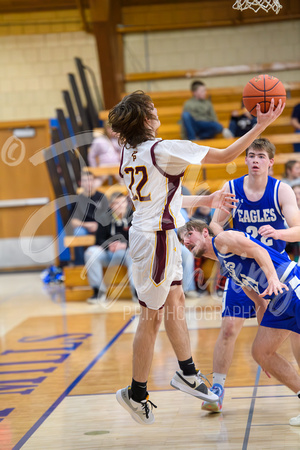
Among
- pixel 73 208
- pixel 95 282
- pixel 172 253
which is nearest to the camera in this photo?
pixel 172 253

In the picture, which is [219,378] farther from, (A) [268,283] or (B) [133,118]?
(B) [133,118]

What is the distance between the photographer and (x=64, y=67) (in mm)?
12711

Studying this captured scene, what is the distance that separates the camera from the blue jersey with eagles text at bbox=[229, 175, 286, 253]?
12.7ft

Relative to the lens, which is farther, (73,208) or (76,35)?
(76,35)

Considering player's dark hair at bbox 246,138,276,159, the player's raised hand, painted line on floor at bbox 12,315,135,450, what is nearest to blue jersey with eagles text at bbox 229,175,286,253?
player's dark hair at bbox 246,138,276,159

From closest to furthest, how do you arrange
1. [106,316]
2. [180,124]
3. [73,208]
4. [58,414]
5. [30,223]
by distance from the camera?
[58,414]
[106,316]
[73,208]
[180,124]
[30,223]

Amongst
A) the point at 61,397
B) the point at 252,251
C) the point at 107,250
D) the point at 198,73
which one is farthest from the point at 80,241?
the point at 252,251

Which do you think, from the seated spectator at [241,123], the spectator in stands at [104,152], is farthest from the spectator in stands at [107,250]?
the seated spectator at [241,123]

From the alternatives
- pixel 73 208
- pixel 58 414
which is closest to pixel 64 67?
pixel 73 208

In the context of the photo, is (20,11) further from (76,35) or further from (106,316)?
(106,316)

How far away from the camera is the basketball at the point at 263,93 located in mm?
3406

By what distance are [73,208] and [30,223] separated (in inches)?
159

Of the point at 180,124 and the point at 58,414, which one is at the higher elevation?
the point at 180,124

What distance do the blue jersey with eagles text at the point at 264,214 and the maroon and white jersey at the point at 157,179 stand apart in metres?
0.62
